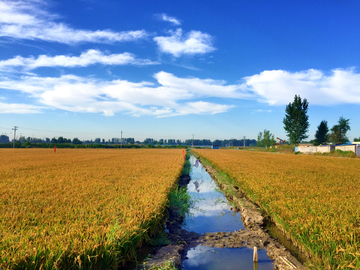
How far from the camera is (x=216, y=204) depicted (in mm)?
9320

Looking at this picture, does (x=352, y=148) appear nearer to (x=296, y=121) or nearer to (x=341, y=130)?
(x=296, y=121)

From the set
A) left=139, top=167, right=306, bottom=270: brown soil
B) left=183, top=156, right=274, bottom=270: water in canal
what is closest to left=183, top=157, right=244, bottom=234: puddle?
left=183, top=156, right=274, bottom=270: water in canal

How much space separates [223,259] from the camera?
181 inches

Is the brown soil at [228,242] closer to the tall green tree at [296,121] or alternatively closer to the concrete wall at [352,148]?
the concrete wall at [352,148]

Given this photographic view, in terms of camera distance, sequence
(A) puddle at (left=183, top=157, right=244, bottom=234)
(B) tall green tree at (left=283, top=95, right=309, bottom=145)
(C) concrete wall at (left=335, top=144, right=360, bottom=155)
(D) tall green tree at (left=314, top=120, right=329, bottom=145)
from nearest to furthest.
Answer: (A) puddle at (left=183, top=157, right=244, bottom=234) → (C) concrete wall at (left=335, top=144, right=360, bottom=155) → (B) tall green tree at (left=283, top=95, right=309, bottom=145) → (D) tall green tree at (left=314, top=120, right=329, bottom=145)

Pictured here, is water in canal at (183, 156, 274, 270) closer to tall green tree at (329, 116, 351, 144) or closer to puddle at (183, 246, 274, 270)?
puddle at (183, 246, 274, 270)

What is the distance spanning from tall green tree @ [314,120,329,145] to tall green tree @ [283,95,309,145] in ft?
58.9

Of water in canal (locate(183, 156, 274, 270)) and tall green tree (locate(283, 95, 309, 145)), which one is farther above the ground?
tall green tree (locate(283, 95, 309, 145))

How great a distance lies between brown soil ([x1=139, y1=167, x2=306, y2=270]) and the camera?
4.29 meters

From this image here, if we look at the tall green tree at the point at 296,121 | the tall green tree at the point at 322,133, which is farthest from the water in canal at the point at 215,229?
the tall green tree at the point at 322,133

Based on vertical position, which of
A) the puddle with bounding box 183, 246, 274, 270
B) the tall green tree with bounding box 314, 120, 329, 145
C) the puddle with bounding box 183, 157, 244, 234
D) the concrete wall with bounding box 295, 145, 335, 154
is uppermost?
the tall green tree with bounding box 314, 120, 329, 145

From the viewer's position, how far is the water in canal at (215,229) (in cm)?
441

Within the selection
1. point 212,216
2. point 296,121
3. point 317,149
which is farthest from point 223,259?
point 296,121

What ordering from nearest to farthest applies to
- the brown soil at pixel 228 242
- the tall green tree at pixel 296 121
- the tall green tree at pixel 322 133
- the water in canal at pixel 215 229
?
1. the brown soil at pixel 228 242
2. the water in canal at pixel 215 229
3. the tall green tree at pixel 296 121
4. the tall green tree at pixel 322 133
